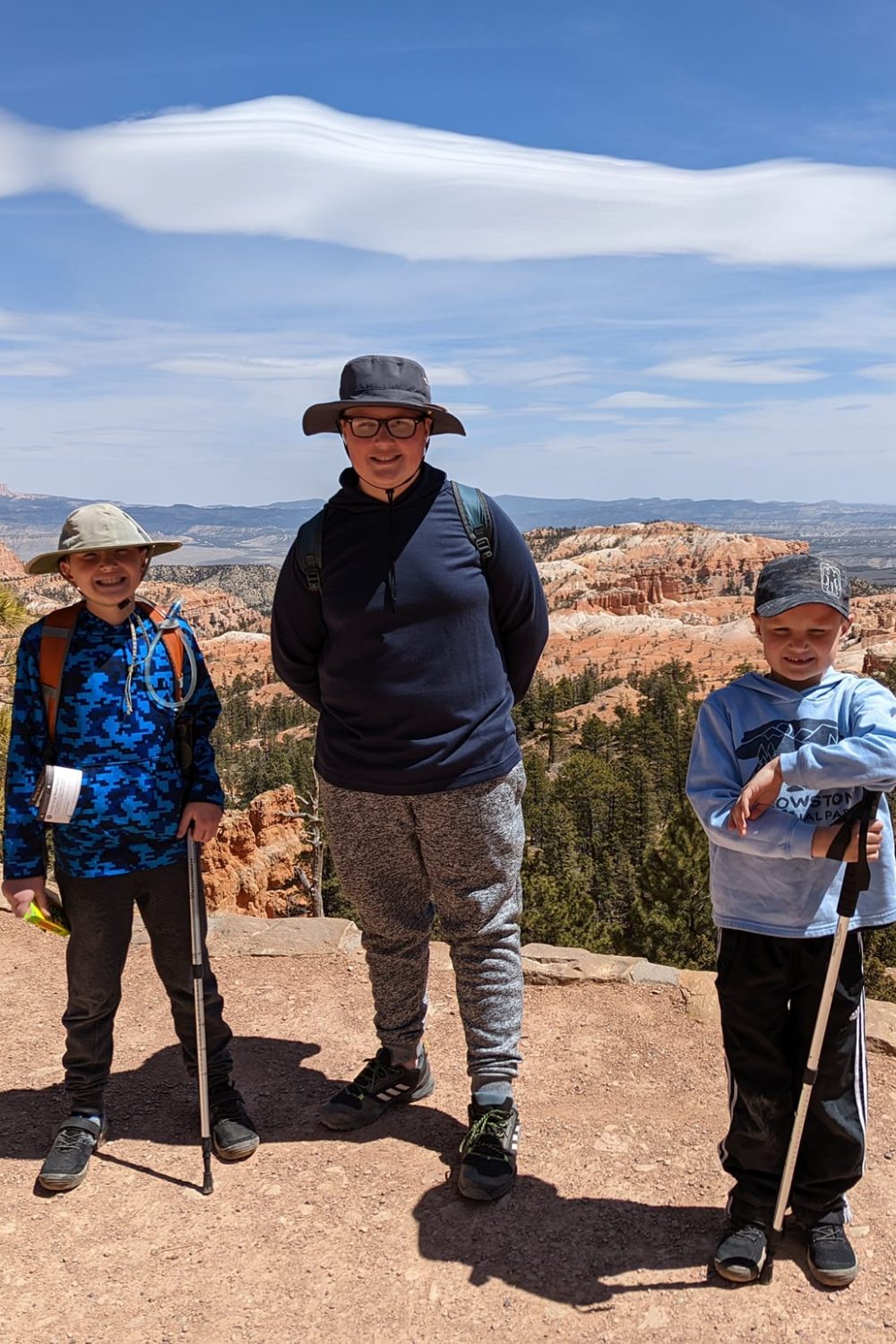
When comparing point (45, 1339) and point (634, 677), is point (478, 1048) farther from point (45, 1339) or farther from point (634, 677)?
point (634, 677)

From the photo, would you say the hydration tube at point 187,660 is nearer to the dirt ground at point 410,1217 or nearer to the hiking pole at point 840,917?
the dirt ground at point 410,1217

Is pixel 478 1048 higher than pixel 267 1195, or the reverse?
pixel 478 1048

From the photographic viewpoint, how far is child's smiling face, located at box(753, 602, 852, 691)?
2.86 m

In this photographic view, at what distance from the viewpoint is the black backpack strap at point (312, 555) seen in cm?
345

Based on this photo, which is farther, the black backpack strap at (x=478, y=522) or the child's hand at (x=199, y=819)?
the child's hand at (x=199, y=819)

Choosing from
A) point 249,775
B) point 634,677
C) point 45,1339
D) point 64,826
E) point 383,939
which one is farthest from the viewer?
point 634,677

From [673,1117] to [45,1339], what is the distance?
243 cm

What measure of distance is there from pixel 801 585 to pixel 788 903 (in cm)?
94

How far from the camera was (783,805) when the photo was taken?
2.91 metres

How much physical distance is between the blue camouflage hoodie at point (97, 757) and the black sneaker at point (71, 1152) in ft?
3.38

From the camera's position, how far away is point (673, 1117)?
409cm

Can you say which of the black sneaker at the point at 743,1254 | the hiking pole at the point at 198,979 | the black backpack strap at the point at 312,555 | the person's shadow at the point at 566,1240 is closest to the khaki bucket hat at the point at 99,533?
the black backpack strap at the point at 312,555

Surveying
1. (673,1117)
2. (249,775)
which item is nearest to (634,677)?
(249,775)

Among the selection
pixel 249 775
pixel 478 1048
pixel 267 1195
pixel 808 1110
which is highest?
pixel 808 1110
